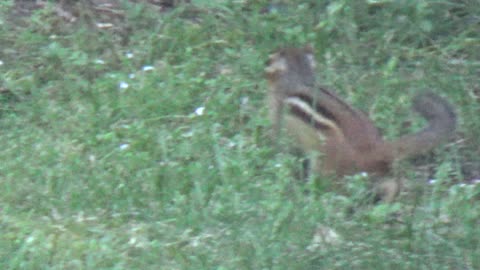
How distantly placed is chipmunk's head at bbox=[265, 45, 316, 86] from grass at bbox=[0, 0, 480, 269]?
0.27 meters

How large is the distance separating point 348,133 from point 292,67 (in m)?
0.74

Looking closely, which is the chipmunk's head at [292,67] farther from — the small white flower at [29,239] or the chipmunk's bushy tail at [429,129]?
the small white flower at [29,239]

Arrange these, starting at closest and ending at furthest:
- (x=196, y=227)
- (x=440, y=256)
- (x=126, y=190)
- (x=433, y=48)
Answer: (x=440, y=256) < (x=196, y=227) < (x=126, y=190) < (x=433, y=48)

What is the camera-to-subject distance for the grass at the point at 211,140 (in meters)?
5.52

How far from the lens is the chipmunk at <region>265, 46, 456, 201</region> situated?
245 inches

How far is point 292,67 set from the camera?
6918mm

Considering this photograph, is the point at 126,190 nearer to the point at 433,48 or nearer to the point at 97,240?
the point at 97,240

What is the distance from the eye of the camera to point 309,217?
18.6ft

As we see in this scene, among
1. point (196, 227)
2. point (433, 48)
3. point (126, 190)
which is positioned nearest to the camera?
point (196, 227)

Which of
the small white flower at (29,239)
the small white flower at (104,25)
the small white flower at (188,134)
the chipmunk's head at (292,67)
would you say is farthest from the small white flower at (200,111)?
the small white flower at (29,239)

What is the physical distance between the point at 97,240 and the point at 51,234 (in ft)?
0.65

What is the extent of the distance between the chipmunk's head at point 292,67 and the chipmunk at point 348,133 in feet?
0.43

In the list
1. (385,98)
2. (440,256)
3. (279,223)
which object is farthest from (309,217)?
(385,98)

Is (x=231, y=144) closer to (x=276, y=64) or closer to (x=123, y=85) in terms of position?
(x=276, y=64)
